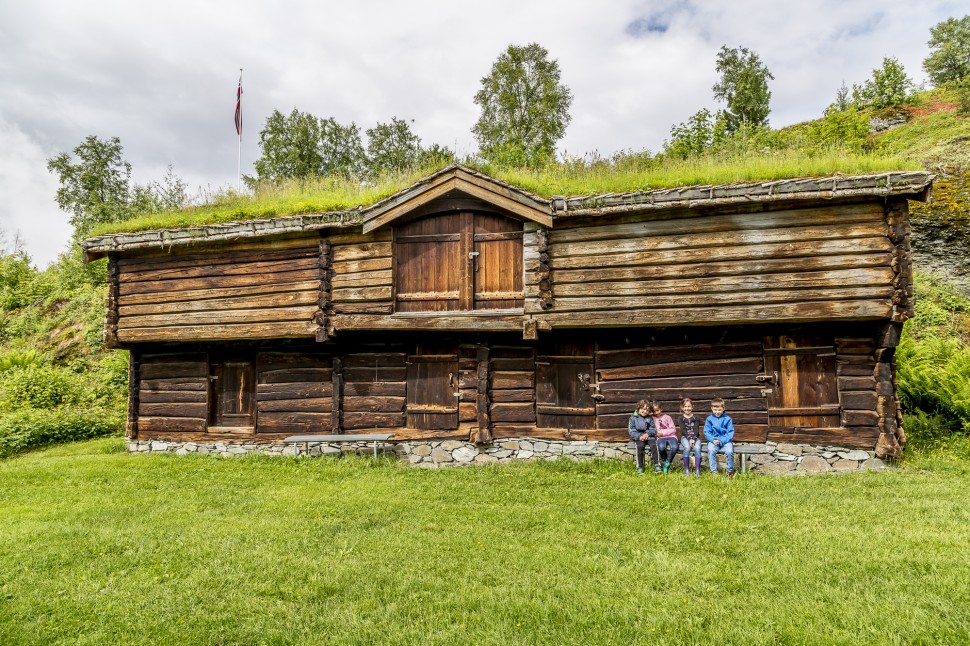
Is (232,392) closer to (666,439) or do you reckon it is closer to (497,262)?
(497,262)

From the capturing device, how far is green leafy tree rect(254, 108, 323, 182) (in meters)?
34.1

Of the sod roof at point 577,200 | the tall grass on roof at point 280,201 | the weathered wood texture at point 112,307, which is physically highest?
the tall grass on roof at point 280,201

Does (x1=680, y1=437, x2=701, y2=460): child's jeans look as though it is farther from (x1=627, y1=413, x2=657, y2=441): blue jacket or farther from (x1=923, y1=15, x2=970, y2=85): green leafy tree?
(x1=923, y1=15, x2=970, y2=85): green leafy tree

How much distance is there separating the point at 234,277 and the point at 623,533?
35.5 feet

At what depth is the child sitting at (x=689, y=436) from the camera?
10562 millimetres

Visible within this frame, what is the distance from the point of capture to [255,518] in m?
8.22

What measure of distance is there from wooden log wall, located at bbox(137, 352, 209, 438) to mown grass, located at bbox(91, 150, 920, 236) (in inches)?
Answer: 142

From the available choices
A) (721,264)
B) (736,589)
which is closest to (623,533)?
(736,589)

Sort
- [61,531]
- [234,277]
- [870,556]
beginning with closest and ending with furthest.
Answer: [870,556] < [61,531] < [234,277]

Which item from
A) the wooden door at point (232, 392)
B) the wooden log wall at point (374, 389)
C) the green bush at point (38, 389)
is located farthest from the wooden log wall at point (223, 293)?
the green bush at point (38, 389)

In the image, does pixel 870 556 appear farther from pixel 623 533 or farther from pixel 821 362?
pixel 821 362

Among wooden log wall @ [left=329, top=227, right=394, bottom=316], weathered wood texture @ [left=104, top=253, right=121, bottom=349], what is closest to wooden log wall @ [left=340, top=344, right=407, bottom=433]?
wooden log wall @ [left=329, top=227, right=394, bottom=316]

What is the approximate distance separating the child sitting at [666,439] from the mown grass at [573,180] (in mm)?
4885

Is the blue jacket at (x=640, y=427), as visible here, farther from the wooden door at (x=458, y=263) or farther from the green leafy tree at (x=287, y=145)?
the green leafy tree at (x=287, y=145)
